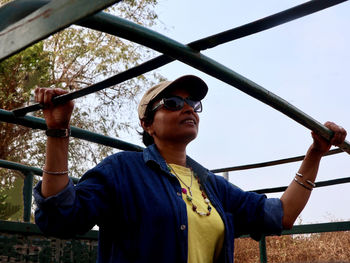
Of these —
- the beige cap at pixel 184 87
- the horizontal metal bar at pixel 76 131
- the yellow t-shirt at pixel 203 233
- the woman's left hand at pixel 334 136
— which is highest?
the beige cap at pixel 184 87

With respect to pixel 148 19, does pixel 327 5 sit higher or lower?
lower

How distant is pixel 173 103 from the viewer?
1.80 meters

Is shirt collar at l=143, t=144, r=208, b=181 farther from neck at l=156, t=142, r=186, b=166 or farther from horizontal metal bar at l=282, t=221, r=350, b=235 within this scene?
horizontal metal bar at l=282, t=221, r=350, b=235

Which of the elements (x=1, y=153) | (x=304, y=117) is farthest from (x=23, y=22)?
(x=1, y=153)

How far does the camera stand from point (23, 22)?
82cm

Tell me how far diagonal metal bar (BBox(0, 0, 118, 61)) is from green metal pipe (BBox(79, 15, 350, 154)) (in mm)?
123

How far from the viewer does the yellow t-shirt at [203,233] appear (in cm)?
150

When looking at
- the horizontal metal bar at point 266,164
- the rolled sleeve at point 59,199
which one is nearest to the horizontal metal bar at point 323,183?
the horizontal metal bar at point 266,164

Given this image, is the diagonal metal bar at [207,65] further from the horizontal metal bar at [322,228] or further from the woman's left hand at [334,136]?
the horizontal metal bar at [322,228]

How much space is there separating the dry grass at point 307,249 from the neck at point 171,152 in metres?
4.70

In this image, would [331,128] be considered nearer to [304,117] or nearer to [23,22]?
[304,117]

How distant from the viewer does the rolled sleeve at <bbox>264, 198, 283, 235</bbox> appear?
1.83m

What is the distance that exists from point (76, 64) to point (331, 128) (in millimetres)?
10993

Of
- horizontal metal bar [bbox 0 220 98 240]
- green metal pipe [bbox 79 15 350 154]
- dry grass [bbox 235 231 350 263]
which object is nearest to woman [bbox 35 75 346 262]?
green metal pipe [bbox 79 15 350 154]
